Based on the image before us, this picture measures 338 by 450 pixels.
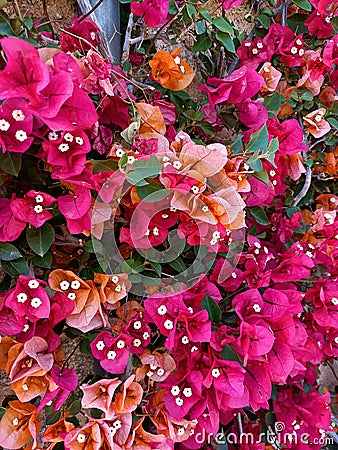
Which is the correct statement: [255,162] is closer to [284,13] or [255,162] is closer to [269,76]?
[269,76]

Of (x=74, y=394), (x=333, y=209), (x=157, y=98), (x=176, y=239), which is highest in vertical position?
(x=157, y=98)

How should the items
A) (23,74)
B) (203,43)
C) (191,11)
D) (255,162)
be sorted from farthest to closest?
(203,43) < (191,11) < (255,162) < (23,74)

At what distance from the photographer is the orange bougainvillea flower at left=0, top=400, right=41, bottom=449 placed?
0.74 meters

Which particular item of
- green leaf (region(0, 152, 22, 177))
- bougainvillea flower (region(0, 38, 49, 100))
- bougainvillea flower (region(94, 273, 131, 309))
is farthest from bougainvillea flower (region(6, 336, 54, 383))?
bougainvillea flower (region(0, 38, 49, 100))

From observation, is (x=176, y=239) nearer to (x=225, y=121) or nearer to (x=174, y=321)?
(x=174, y=321)

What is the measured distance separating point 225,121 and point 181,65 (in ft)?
0.49

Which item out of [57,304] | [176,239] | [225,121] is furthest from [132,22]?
[57,304]

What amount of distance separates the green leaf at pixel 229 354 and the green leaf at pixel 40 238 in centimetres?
32

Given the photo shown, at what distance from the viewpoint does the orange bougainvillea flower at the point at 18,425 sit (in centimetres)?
74

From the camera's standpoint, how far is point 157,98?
0.89m

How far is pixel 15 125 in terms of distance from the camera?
0.62 m

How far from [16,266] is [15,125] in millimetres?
214

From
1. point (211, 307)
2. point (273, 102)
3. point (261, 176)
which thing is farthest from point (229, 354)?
point (273, 102)

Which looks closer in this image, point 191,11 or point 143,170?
point 143,170
